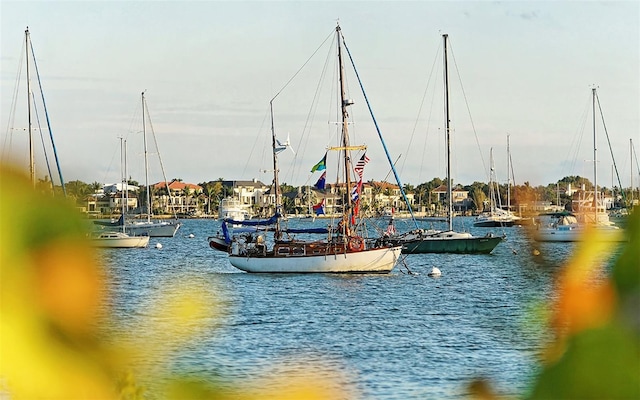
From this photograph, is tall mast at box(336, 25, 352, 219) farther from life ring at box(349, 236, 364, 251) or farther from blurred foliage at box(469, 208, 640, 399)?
blurred foliage at box(469, 208, 640, 399)

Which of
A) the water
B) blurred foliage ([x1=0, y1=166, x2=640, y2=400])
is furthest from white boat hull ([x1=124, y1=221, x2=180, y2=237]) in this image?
blurred foliage ([x1=0, y1=166, x2=640, y2=400])

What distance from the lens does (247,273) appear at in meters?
44.0

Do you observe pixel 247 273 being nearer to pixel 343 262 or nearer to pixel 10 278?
pixel 343 262

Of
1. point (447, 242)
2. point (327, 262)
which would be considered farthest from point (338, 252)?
point (447, 242)

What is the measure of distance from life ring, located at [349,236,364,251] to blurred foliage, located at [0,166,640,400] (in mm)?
40401

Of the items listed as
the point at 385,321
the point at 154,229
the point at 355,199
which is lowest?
the point at 385,321

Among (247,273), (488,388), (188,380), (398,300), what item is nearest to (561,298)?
(488,388)

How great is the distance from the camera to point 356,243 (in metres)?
41.7

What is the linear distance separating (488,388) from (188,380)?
24cm

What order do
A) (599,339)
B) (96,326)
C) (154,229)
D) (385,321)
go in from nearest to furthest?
(599,339)
(96,326)
(385,321)
(154,229)

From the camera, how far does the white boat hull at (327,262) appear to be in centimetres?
4066

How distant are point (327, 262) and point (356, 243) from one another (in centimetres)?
183

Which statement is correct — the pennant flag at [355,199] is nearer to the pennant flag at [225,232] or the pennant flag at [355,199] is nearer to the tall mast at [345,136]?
the tall mast at [345,136]

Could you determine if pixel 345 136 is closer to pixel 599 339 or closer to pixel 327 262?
pixel 327 262
